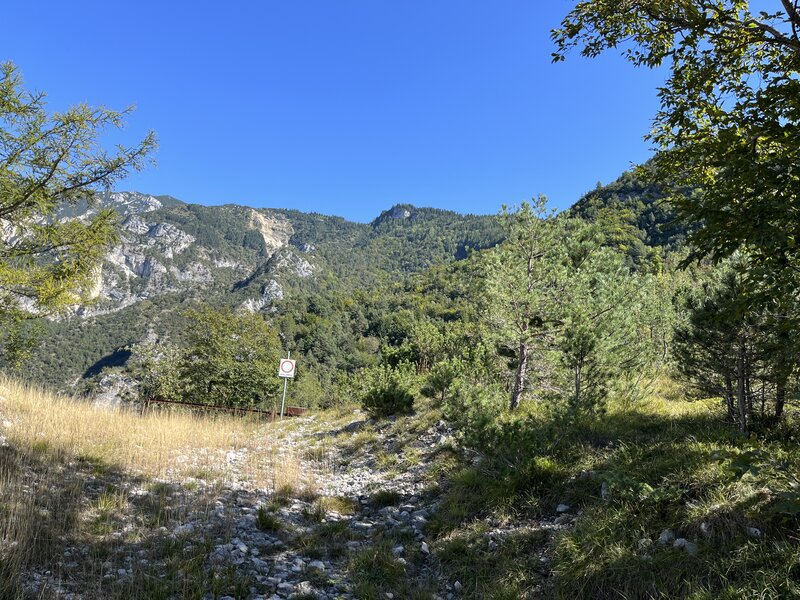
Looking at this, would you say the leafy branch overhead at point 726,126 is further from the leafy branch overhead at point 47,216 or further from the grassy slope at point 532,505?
the leafy branch overhead at point 47,216

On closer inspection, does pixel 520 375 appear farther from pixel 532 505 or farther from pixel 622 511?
pixel 622 511

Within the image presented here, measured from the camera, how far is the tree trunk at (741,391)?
5.39 meters

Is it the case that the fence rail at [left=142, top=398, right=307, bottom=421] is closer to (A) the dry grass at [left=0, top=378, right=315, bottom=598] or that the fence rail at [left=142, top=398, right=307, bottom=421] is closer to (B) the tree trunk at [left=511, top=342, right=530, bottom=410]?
(A) the dry grass at [left=0, top=378, right=315, bottom=598]

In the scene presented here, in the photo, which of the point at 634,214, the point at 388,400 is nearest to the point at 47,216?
the point at 388,400

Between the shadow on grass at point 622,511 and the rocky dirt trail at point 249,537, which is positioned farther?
the rocky dirt trail at point 249,537

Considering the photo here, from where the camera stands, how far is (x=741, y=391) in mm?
5434

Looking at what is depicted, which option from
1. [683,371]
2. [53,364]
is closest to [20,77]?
[683,371]

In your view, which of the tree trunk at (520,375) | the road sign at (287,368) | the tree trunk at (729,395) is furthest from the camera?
the road sign at (287,368)

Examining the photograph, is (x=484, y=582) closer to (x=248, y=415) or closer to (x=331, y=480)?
(x=331, y=480)

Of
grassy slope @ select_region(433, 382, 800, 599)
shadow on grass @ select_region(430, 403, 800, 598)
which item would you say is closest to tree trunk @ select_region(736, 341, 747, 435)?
shadow on grass @ select_region(430, 403, 800, 598)

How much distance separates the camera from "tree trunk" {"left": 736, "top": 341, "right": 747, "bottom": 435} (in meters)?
5.39

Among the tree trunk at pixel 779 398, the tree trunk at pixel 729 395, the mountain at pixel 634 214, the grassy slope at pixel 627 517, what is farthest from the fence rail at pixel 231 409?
the mountain at pixel 634 214

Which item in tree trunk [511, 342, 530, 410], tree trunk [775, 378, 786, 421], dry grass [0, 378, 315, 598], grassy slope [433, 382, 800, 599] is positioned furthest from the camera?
tree trunk [511, 342, 530, 410]

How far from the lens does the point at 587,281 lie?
29.1 feet
